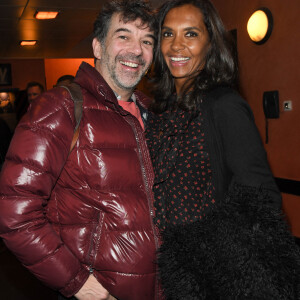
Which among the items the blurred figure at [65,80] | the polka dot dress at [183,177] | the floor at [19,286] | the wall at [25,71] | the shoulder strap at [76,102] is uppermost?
the wall at [25,71]

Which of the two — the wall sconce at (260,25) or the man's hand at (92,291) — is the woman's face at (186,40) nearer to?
the man's hand at (92,291)

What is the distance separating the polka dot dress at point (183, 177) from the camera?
1.41m

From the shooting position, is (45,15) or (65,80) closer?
(65,80)

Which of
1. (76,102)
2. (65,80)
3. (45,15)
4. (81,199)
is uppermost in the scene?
(45,15)

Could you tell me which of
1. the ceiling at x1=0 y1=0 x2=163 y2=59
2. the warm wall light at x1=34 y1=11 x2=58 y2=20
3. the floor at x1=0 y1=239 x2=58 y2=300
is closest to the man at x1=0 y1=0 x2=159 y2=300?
the floor at x1=0 y1=239 x2=58 y2=300

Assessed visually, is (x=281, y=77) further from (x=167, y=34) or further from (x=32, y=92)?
(x=32, y=92)

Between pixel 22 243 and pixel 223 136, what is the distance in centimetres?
87

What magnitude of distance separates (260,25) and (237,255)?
302cm

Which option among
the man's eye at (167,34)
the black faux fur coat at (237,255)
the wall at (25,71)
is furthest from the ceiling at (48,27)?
the black faux fur coat at (237,255)

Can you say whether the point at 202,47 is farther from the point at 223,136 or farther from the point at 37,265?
the point at 37,265

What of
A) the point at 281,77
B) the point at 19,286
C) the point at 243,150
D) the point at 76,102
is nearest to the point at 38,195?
the point at 76,102

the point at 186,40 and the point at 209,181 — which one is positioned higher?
the point at 186,40

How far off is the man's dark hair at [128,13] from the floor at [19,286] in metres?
2.56

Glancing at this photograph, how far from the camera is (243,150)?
128 cm
